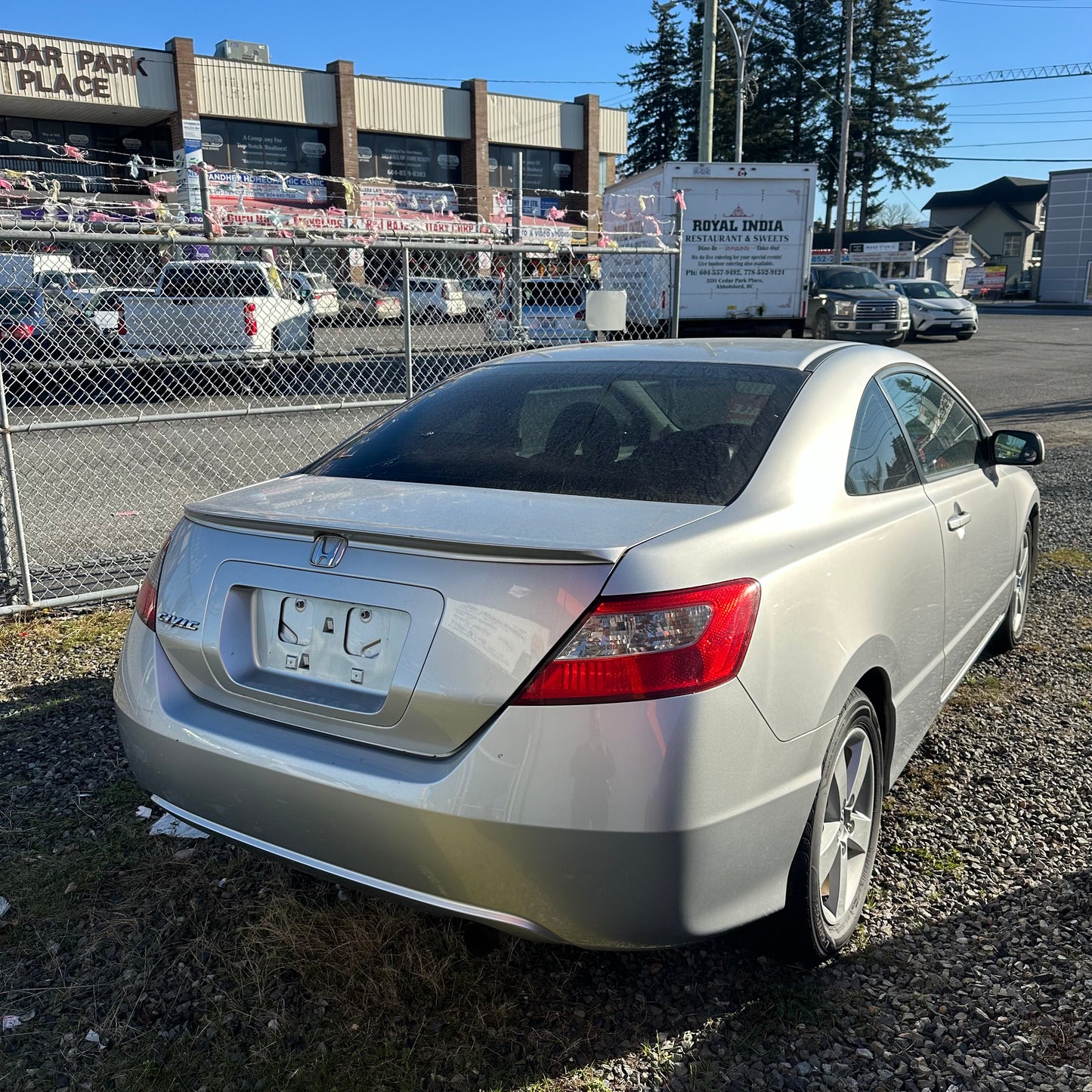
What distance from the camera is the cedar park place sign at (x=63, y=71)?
100.0 feet

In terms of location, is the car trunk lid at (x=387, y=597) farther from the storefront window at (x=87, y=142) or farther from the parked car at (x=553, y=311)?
the storefront window at (x=87, y=142)

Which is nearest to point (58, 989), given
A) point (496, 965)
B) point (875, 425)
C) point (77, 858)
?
point (77, 858)

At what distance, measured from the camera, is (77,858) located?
311 centimetres

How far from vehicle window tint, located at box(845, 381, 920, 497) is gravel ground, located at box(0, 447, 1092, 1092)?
1.16 meters

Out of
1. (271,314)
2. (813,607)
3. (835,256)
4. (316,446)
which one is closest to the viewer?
(813,607)

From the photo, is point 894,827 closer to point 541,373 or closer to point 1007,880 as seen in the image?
point 1007,880

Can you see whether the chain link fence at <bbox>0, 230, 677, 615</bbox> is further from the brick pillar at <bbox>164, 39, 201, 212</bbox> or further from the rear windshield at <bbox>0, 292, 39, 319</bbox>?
the brick pillar at <bbox>164, 39, 201, 212</bbox>

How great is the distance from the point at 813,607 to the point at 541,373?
1.34 metres

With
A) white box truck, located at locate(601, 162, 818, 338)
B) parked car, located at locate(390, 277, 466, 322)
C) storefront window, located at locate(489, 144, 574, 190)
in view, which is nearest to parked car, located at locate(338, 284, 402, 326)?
parked car, located at locate(390, 277, 466, 322)

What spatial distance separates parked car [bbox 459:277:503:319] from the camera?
29.9 feet

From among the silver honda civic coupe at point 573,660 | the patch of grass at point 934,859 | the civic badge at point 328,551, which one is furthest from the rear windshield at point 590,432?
the patch of grass at point 934,859

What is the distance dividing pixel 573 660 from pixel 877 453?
4.86 ft

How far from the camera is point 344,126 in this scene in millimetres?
36406

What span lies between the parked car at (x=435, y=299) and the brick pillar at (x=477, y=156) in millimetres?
29032
